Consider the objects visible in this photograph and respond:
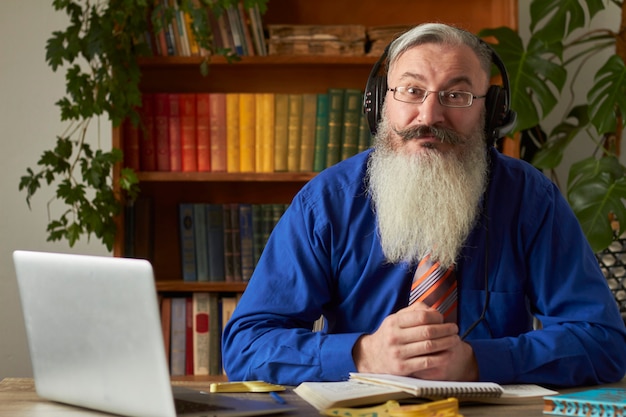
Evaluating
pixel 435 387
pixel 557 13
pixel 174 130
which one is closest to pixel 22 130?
pixel 174 130

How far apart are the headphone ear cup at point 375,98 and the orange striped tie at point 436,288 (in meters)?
0.33

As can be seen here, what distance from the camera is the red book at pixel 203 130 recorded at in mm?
3205

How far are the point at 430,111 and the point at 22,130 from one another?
6.95ft

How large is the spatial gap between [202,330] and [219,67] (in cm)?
96

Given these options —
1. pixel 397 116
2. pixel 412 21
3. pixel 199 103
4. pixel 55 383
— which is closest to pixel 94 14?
pixel 199 103

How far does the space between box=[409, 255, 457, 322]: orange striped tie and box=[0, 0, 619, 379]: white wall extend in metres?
1.90

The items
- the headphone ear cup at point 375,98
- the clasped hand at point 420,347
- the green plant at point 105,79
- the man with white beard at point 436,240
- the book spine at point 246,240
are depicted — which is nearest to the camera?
the clasped hand at point 420,347

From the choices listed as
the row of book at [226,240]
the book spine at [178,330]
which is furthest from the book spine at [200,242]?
the book spine at [178,330]

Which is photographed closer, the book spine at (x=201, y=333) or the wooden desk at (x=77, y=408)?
the wooden desk at (x=77, y=408)

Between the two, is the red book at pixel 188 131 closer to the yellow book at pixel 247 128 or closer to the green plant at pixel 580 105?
the yellow book at pixel 247 128

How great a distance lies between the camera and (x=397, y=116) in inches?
71.0

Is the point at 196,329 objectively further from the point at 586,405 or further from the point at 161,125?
the point at 586,405

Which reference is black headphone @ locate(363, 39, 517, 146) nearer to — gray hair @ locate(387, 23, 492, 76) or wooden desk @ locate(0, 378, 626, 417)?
gray hair @ locate(387, 23, 492, 76)

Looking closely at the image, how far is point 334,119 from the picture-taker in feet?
10.6
